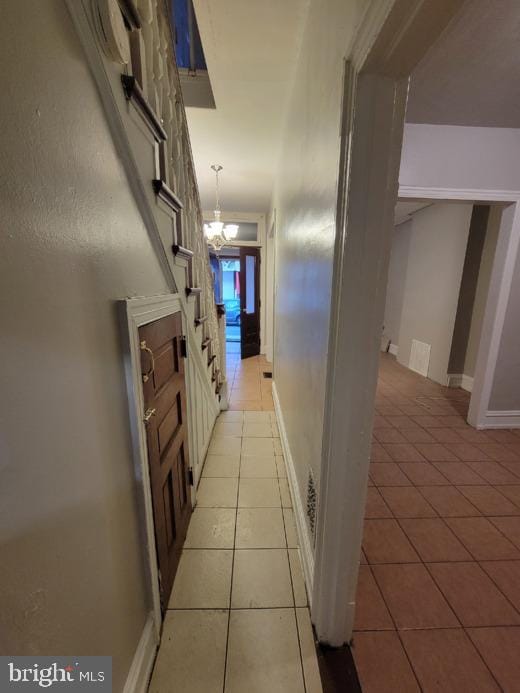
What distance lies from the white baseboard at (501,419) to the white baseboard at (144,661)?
3148mm

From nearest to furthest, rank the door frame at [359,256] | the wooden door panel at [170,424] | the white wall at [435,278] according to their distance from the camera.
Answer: the door frame at [359,256] < the wooden door panel at [170,424] < the white wall at [435,278]

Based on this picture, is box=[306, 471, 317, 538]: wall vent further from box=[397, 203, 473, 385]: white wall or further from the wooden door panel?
box=[397, 203, 473, 385]: white wall

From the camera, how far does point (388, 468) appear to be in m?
2.15

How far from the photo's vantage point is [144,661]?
964mm

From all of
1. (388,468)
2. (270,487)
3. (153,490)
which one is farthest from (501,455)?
(153,490)

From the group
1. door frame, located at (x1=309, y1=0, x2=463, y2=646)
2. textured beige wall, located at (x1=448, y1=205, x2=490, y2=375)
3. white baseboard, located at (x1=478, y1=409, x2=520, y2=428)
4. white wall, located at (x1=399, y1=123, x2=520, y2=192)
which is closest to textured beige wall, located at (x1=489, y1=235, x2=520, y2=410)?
white baseboard, located at (x1=478, y1=409, x2=520, y2=428)

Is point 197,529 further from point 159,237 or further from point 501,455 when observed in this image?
point 501,455

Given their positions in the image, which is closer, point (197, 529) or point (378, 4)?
point (378, 4)

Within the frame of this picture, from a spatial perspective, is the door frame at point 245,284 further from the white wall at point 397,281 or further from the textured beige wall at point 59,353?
the textured beige wall at point 59,353

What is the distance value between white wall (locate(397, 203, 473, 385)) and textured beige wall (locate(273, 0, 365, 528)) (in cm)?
312

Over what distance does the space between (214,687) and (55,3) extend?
78.4 inches

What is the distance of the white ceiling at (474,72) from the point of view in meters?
1.31

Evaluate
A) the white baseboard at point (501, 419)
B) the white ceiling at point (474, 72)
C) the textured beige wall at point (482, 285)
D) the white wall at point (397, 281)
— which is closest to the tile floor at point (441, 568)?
the white baseboard at point (501, 419)

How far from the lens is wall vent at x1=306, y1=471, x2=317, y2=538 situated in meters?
1.24
